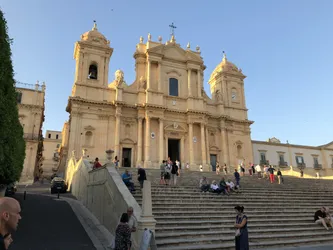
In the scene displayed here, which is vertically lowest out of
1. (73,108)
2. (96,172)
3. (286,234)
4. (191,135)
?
(286,234)

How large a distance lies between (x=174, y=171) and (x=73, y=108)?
1457 cm

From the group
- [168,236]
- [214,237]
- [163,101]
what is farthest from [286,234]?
[163,101]

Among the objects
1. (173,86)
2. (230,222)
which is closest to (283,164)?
(173,86)

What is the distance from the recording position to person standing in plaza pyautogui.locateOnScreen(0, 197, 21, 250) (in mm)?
2285

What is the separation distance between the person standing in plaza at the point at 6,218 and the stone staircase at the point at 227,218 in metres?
6.09

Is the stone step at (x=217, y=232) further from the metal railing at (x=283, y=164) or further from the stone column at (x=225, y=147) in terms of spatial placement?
the metal railing at (x=283, y=164)

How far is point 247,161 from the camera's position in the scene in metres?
31.2

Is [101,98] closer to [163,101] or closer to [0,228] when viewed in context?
[163,101]

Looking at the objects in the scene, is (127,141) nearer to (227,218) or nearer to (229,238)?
(227,218)

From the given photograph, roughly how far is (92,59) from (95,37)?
2.67 meters

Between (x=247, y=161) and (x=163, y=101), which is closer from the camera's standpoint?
(x=163, y=101)

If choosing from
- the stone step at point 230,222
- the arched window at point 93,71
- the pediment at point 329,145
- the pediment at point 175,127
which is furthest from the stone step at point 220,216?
the pediment at point 329,145

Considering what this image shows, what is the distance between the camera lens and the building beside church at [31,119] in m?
31.4

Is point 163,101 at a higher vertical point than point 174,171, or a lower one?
higher
